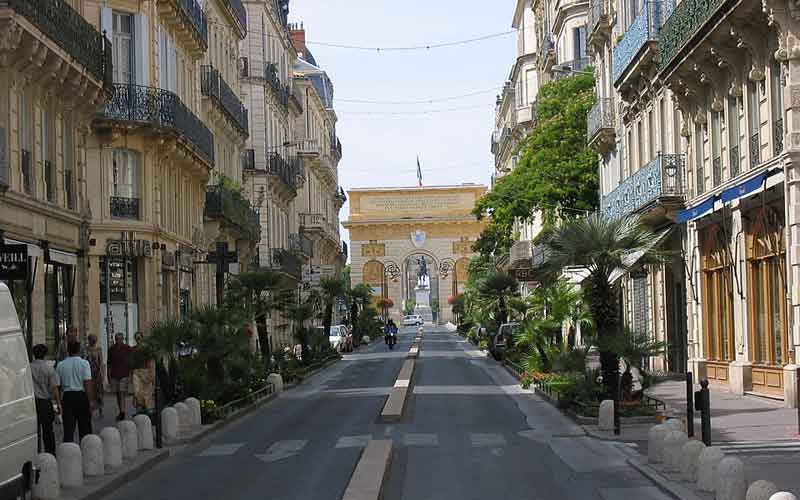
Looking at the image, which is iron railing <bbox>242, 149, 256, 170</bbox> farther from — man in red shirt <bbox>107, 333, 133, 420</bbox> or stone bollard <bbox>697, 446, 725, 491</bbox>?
stone bollard <bbox>697, 446, 725, 491</bbox>

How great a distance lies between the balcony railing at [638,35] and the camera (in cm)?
3575

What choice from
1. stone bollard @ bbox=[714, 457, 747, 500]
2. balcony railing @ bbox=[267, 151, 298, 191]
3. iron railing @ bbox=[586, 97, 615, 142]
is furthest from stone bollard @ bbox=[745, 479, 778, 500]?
balcony railing @ bbox=[267, 151, 298, 191]

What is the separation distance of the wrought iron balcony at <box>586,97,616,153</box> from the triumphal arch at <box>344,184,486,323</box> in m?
84.3

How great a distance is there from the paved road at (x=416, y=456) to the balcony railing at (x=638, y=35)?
10.0m

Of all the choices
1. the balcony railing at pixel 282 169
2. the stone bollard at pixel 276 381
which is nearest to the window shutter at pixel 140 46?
the stone bollard at pixel 276 381

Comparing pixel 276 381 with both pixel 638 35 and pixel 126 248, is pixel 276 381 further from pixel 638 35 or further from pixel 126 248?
pixel 638 35

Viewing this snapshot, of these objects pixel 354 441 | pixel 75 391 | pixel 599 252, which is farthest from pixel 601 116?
pixel 75 391

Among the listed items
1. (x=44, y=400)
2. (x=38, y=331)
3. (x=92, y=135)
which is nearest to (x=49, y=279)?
(x=38, y=331)

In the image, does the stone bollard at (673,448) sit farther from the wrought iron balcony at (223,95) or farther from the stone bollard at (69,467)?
the wrought iron balcony at (223,95)

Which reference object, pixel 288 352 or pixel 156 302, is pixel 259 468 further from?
pixel 288 352

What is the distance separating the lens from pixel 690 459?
607 inches

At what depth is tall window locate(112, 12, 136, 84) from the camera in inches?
1487

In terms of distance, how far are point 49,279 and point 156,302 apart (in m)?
9.83

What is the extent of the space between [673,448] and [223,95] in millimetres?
37224
